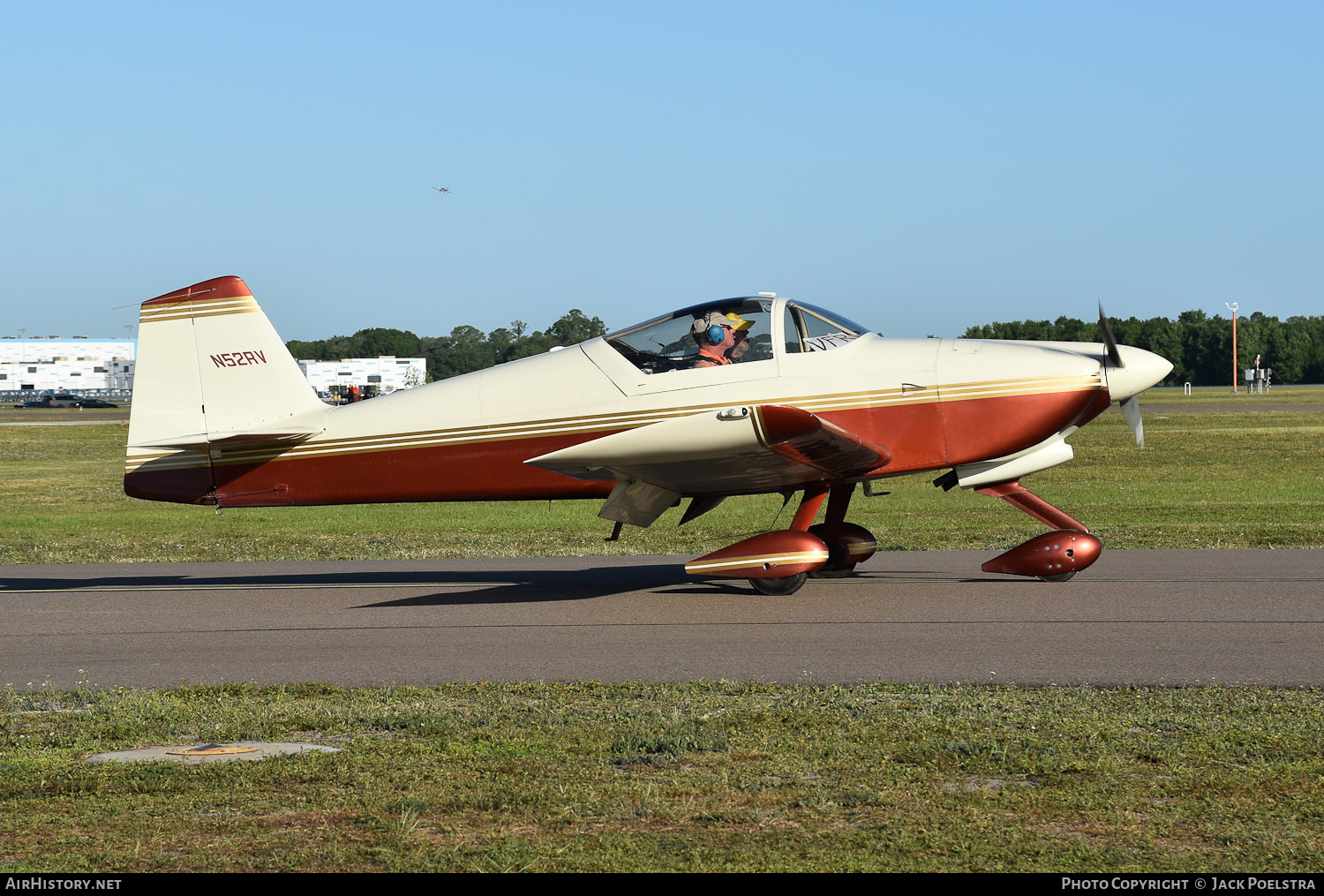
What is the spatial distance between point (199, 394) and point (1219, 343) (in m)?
142

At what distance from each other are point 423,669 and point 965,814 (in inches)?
174

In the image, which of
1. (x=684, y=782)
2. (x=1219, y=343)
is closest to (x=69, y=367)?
(x=1219, y=343)

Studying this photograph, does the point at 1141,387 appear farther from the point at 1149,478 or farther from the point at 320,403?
the point at 1149,478

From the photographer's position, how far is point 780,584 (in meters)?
11.2

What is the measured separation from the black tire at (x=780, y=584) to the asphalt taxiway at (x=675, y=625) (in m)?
0.10

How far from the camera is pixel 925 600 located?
10.6 metres

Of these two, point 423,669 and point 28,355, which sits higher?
point 28,355

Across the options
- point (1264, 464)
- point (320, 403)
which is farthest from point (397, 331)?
point (320, 403)

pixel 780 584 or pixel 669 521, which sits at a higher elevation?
pixel 780 584

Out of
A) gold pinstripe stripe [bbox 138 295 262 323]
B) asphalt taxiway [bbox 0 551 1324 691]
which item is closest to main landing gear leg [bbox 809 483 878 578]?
asphalt taxiway [bbox 0 551 1324 691]

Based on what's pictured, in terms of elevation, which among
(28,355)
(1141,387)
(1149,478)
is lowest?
(1149,478)

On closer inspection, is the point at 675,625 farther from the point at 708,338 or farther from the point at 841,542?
the point at 841,542

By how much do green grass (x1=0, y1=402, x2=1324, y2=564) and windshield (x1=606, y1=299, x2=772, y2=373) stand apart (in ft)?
14.9

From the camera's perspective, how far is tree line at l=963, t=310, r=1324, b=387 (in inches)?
5281
